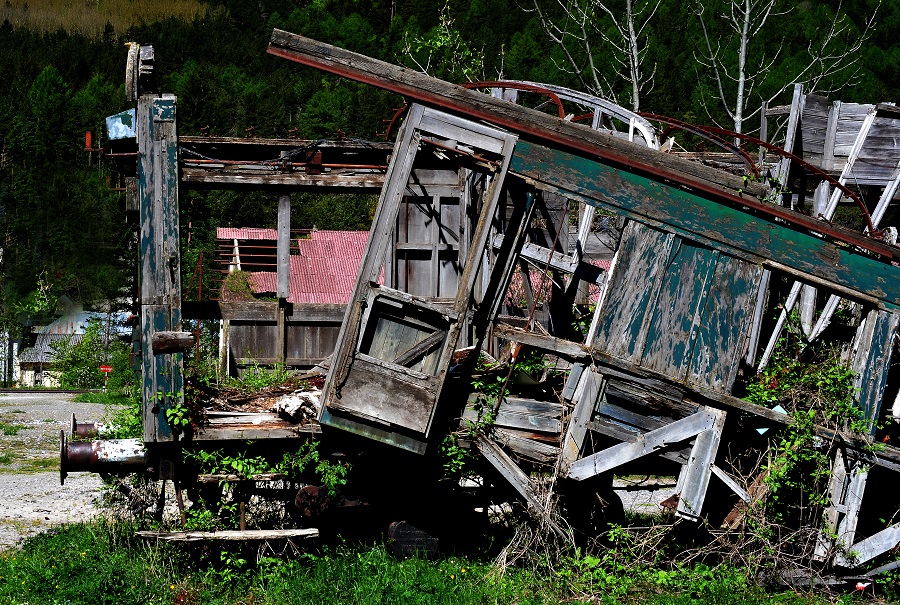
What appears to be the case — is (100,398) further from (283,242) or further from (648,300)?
(648,300)

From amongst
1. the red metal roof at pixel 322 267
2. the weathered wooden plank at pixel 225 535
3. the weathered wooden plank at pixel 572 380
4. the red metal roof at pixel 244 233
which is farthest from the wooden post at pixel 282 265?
the red metal roof at pixel 322 267

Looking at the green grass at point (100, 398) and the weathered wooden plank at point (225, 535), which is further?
the green grass at point (100, 398)

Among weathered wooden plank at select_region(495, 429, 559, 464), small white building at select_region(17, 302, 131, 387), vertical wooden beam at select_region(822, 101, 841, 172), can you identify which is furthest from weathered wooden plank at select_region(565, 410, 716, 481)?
small white building at select_region(17, 302, 131, 387)

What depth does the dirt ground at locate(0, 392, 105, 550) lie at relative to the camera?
32.5 feet

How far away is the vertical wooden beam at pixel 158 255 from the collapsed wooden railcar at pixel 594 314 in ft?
0.04

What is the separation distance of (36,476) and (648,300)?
9397 mm

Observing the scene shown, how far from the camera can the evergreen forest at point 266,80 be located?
3922cm

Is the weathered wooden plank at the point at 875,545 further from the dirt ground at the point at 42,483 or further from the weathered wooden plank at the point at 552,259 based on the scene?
the weathered wooden plank at the point at 552,259

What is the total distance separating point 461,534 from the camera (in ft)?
27.5

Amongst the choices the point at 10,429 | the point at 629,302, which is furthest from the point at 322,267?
the point at 629,302

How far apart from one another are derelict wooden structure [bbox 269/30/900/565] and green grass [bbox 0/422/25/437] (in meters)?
11.2

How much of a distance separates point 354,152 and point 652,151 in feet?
22.5

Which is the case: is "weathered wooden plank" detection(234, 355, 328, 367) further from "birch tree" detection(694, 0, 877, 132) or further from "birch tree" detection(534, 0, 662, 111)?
"birch tree" detection(694, 0, 877, 132)

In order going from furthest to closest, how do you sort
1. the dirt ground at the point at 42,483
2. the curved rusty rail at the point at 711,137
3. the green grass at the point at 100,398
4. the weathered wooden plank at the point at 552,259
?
the green grass at the point at 100,398 < the weathered wooden plank at the point at 552,259 < the dirt ground at the point at 42,483 < the curved rusty rail at the point at 711,137
